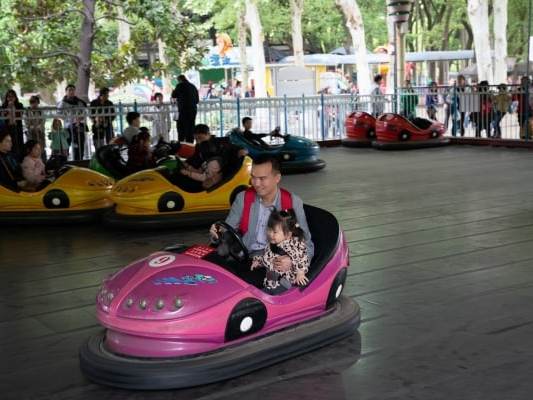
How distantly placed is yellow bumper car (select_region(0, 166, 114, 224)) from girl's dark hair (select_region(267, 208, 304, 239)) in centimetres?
376

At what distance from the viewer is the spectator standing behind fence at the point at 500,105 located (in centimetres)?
1304

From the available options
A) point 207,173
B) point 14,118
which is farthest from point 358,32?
point 207,173

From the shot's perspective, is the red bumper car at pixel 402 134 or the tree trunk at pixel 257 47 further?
the tree trunk at pixel 257 47

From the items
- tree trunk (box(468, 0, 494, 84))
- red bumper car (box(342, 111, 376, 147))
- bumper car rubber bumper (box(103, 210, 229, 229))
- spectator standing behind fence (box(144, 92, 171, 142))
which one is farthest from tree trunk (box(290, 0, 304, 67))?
bumper car rubber bumper (box(103, 210, 229, 229))

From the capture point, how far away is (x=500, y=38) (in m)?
22.2

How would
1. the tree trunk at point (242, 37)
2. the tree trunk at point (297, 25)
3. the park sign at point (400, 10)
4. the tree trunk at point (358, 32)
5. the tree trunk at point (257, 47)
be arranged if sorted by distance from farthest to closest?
the tree trunk at point (242, 37) → the tree trunk at point (297, 25) → the tree trunk at point (257, 47) → the tree trunk at point (358, 32) → the park sign at point (400, 10)

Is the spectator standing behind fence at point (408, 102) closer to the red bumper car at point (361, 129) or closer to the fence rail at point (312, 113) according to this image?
the fence rail at point (312, 113)

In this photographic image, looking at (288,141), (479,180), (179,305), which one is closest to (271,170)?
(179,305)

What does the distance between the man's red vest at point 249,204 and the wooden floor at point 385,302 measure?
64cm

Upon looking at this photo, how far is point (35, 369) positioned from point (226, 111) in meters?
10.4

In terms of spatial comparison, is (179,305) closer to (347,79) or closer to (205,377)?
(205,377)

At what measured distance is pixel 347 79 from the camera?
30.0m

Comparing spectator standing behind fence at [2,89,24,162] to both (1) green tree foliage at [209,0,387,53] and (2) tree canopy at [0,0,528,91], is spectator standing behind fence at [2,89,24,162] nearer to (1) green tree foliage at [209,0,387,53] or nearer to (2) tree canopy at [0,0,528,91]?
(2) tree canopy at [0,0,528,91]

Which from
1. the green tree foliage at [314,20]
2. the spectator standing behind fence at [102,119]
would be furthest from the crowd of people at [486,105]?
the green tree foliage at [314,20]
